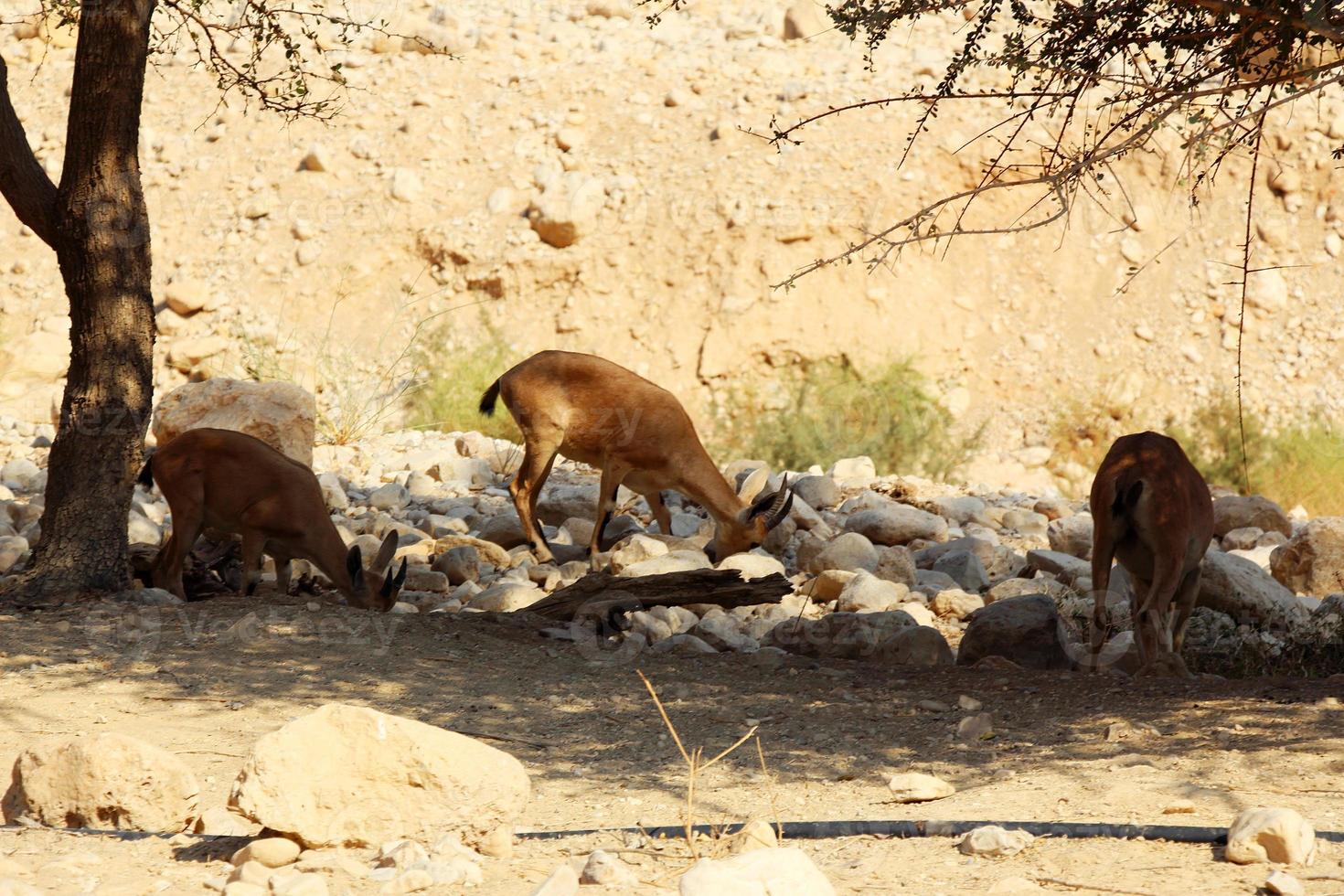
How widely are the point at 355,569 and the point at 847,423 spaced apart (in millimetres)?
10094

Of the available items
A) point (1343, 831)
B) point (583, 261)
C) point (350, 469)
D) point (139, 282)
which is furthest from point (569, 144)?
point (1343, 831)

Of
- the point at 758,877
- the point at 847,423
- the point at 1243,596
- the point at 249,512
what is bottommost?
the point at 758,877

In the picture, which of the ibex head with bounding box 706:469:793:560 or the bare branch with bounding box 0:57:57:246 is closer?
the bare branch with bounding box 0:57:57:246

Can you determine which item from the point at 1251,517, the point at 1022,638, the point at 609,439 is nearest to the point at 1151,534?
the point at 1022,638

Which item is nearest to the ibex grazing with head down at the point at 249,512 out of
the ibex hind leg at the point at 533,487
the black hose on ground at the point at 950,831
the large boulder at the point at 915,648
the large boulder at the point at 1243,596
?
the ibex hind leg at the point at 533,487

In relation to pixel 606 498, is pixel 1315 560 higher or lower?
lower

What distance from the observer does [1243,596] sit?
932 centimetres

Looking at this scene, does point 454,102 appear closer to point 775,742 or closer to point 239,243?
point 239,243

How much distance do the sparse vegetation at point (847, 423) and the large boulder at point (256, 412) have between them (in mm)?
5982

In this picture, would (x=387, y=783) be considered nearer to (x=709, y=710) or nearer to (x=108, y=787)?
(x=108, y=787)

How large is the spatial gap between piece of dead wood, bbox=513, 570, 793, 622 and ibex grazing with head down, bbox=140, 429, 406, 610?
1172 mm

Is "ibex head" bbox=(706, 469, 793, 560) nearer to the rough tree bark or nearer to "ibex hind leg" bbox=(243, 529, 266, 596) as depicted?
"ibex hind leg" bbox=(243, 529, 266, 596)

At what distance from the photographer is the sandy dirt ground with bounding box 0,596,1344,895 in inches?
166

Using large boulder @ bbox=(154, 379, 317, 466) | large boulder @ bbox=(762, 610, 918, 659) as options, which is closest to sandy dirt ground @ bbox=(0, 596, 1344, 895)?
large boulder @ bbox=(762, 610, 918, 659)
